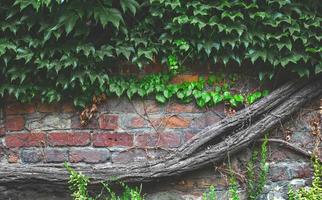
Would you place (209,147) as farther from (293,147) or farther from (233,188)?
(293,147)

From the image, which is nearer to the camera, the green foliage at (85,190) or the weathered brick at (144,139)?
the green foliage at (85,190)


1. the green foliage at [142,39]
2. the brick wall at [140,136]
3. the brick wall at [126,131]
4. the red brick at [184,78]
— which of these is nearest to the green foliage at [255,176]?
the brick wall at [140,136]

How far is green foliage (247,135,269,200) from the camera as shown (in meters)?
2.77

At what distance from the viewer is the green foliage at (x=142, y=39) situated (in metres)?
2.77

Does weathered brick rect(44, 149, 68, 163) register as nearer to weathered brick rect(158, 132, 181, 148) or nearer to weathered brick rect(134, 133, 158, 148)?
weathered brick rect(134, 133, 158, 148)

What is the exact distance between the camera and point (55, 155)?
9.59 ft

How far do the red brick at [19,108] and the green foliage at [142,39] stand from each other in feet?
0.27

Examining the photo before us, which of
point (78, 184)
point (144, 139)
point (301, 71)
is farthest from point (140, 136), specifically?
point (301, 71)

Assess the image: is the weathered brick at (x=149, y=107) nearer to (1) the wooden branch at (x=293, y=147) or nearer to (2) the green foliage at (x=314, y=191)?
(1) the wooden branch at (x=293, y=147)

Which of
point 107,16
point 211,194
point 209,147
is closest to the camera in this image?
point 211,194

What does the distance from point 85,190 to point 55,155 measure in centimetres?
35

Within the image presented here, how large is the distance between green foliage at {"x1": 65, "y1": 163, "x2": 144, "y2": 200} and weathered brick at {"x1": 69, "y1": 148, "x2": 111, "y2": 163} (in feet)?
0.62

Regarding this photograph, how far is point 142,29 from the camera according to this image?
2.86 meters

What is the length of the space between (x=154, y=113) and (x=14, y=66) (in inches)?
36.4
